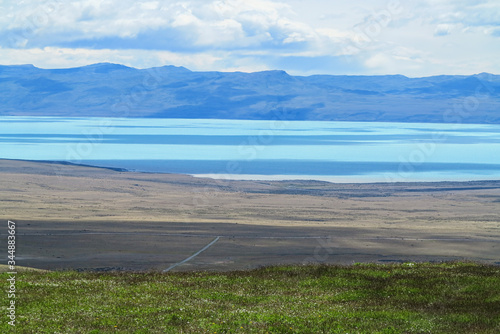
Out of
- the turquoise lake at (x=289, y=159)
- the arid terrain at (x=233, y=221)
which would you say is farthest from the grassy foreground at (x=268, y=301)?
the turquoise lake at (x=289, y=159)

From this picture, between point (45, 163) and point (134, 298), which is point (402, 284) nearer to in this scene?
point (134, 298)

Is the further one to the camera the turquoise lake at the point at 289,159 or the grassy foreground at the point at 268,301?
the turquoise lake at the point at 289,159

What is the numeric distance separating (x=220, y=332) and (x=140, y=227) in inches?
1113

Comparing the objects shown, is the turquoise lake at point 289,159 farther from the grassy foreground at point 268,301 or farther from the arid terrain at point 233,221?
the grassy foreground at point 268,301

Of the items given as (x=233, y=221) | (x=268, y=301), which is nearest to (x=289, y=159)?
(x=233, y=221)

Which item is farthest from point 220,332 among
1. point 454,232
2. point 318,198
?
point 318,198

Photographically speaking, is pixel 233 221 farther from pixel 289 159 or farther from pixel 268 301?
pixel 289 159

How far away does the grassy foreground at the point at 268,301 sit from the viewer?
14.9m

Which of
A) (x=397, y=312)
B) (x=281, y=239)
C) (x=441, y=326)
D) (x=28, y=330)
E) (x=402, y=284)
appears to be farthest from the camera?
(x=281, y=239)

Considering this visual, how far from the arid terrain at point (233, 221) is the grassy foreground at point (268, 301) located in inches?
328

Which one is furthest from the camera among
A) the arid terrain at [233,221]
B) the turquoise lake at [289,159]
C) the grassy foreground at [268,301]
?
the turquoise lake at [289,159]

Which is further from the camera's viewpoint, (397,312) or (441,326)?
(397,312)

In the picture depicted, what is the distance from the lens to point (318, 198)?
2313 inches

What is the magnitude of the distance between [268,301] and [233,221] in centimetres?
2734
